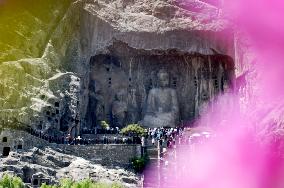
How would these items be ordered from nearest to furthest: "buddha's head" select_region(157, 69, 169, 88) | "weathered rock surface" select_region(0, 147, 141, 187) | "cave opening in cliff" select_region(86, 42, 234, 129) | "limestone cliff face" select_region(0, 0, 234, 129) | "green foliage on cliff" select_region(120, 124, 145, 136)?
1. "weathered rock surface" select_region(0, 147, 141, 187)
2. "green foliage on cliff" select_region(120, 124, 145, 136)
3. "limestone cliff face" select_region(0, 0, 234, 129)
4. "cave opening in cliff" select_region(86, 42, 234, 129)
5. "buddha's head" select_region(157, 69, 169, 88)

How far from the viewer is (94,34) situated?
43.8 m

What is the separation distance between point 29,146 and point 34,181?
13.0 feet

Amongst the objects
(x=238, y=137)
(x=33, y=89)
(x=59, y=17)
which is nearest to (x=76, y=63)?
(x=59, y=17)

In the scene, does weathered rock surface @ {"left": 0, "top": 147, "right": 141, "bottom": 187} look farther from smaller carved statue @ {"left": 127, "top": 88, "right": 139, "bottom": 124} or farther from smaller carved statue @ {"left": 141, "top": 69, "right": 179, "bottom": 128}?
smaller carved statue @ {"left": 127, "top": 88, "right": 139, "bottom": 124}

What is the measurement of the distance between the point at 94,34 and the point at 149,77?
6528mm

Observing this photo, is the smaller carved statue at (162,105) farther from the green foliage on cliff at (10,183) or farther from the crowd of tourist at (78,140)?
the green foliage on cliff at (10,183)

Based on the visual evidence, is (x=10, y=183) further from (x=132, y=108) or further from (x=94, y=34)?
(x=132, y=108)

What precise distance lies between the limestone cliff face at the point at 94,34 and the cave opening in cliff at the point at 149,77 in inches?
51.6

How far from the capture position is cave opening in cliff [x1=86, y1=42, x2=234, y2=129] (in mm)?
45062

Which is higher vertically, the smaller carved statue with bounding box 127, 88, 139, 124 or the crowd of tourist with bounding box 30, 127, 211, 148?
the smaller carved statue with bounding box 127, 88, 139, 124

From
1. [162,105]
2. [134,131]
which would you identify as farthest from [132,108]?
[134,131]

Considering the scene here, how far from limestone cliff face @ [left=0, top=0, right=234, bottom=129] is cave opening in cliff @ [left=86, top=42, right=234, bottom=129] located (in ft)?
4.30

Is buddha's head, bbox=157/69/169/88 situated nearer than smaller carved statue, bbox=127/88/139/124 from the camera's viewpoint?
No

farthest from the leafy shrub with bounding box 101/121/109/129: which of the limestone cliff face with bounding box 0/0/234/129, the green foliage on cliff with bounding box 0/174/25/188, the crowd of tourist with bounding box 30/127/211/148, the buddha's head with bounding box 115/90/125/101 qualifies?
the green foliage on cliff with bounding box 0/174/25/188
